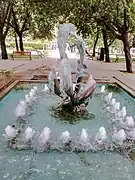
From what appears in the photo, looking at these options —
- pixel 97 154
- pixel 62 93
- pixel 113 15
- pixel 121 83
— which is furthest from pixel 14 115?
pixel 113 15

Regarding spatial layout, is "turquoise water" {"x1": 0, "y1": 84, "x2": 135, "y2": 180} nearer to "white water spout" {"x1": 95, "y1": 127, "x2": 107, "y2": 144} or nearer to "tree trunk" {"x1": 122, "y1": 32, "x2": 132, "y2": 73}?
"white water spout" {"x1": 95, "y1": 127, "x2": 107, "y2": 144}

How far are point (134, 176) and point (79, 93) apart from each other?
10.4 ft

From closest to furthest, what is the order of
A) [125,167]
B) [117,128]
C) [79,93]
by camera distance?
[125,167] < [117,128] < [79,93]

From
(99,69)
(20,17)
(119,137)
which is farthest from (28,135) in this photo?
(20,17)

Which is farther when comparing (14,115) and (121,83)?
(121,83)

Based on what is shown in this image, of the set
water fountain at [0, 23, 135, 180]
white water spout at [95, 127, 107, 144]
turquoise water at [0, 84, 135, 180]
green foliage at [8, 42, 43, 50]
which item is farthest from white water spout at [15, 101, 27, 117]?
green foliage at [8, 42, 43, 50]

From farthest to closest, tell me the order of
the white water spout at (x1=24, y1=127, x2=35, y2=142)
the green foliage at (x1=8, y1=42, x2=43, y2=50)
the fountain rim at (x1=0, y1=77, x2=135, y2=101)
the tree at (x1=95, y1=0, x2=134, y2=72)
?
the green foliage at (x1=8, y1=42, x2=43, y2=50) < the tree at (x1=95, y1=0, x2=134, y2=72) < the fountain rim at (x1=0, y1=77, x2=135, y2=101) < the white water spout at (x1=24, y1=127, x2=35, y2=142)

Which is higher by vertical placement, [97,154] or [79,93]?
[79,93]

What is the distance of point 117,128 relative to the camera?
6.38m

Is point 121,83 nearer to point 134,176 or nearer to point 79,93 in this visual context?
point 79,93

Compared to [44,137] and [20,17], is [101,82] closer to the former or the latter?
[44,137]

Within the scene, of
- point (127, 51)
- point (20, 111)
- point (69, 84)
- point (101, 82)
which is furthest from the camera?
point (127, 51)

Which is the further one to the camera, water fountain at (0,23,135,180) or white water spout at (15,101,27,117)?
white water spout at (15,101,27,117)

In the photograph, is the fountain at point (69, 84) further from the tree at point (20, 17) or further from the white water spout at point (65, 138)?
the tree at point (20, 17)
